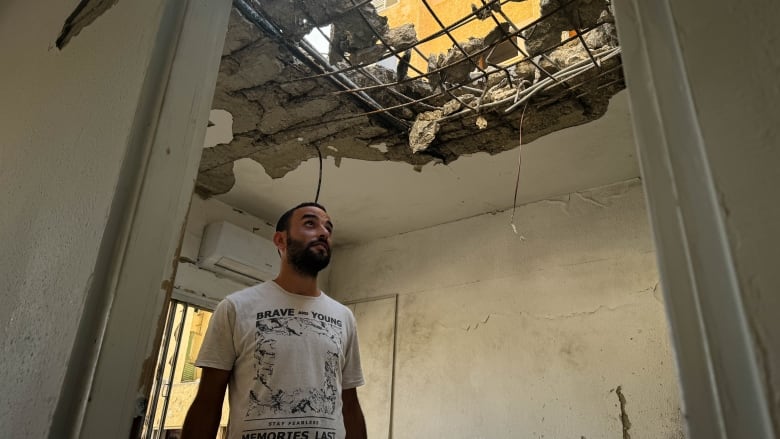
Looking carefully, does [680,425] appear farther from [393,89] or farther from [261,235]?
[261,235]

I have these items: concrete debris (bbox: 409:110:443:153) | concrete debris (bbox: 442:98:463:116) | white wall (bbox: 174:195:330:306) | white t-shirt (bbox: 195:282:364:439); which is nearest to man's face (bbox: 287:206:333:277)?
white t-shirt (bbox: 195:282:364:439)

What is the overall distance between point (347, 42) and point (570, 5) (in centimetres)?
77

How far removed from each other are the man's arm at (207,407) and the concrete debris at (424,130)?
4.16 feet

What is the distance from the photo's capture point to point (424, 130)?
2205 mm

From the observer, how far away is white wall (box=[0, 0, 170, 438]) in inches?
24.4

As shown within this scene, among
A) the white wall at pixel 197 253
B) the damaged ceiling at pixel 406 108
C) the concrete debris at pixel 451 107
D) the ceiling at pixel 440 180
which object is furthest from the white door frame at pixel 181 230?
the white wall at pixel 197 253

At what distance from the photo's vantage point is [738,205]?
371 millimetres

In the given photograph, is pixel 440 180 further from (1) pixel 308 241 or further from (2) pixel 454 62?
(1) pixel 308 241

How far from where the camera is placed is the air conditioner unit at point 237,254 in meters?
2.81

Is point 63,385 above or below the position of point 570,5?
below

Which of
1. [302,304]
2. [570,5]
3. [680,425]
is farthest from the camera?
[680,425]

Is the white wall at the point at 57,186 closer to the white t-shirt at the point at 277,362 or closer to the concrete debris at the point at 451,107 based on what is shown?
the white t-shirt at the point at 277,362

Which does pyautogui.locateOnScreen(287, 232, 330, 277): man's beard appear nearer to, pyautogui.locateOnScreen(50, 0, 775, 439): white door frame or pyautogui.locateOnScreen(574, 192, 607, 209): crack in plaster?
pyautogui.locateOnScreen(50, 0, 775, 439): white door frame

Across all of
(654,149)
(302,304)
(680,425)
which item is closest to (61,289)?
(654,149)
